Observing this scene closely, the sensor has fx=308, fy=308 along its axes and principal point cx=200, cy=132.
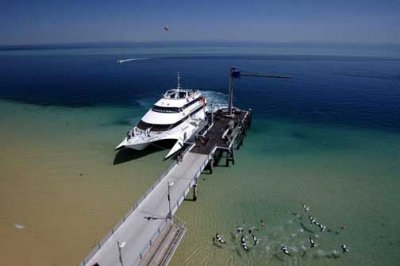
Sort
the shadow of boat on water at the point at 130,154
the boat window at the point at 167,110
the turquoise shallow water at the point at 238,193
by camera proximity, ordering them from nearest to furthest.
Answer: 1. the turquoise shallow water at the point at 238,193
2. the shadow of boat on water at the point at 130,154
3. the boat window at the point at 167,110

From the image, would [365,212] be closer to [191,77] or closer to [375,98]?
[375,98]

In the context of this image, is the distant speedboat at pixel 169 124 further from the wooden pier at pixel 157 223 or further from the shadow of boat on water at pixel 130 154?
the wooden pier at pixel 157 223

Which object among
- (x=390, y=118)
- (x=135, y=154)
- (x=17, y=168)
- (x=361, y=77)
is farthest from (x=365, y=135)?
(x=361, y=77)

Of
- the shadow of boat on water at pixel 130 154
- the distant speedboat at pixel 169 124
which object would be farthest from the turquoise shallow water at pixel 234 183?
the distant speedboat at pixel 169 124

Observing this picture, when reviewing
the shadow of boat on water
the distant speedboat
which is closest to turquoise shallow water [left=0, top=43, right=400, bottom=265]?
the shadow of boat on water

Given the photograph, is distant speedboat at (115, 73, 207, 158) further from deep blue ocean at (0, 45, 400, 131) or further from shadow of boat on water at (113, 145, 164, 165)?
deep blue ocean at (0, 45, 400, 131)

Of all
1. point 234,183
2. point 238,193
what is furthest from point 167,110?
point 238,193

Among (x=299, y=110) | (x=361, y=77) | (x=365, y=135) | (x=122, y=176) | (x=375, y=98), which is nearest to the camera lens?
(x=122, y=176)

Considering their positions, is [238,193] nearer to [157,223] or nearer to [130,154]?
[157,223]
